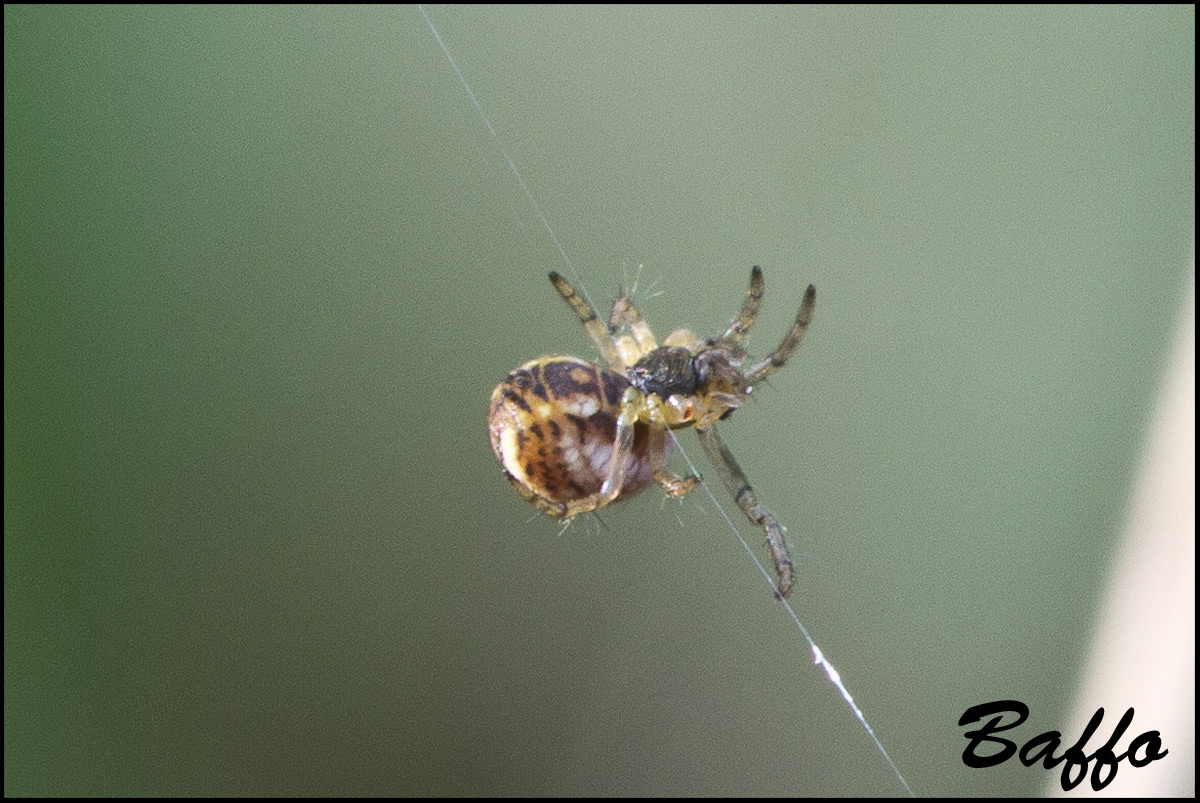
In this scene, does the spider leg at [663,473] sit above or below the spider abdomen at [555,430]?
below

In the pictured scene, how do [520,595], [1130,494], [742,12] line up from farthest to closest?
1. [520,595]
2. [742,12]
3. [1130,494]

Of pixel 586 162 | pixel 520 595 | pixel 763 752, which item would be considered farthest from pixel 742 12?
pixel 763 752

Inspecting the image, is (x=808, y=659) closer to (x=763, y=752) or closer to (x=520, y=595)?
(x=763, y=752)
